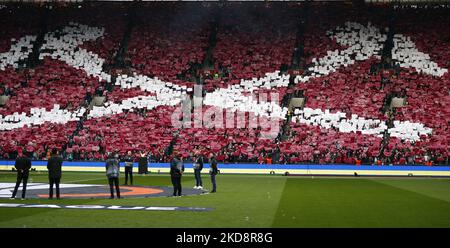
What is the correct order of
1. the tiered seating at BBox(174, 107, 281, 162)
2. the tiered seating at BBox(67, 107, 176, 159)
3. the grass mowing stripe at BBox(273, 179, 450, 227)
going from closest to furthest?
the grass mowing stripe at BBox(273, 179, 450, 227), the tiered seating at BBox(174, 107, 281, 162), the tiered seating at BBox(67, 107, 176, 159)

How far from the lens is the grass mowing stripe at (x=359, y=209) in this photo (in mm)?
17595

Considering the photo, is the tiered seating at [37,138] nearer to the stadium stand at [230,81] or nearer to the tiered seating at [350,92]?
the stadium stand at [230,81]

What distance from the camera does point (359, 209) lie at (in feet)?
69.9

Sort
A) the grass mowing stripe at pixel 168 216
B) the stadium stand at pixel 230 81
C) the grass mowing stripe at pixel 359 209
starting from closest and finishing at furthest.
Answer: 1. the grass mowing stripe at pixel 168 216
2. the grass mowing stripe at pixel 359 209
3. the stadium stand at pixel 230 81

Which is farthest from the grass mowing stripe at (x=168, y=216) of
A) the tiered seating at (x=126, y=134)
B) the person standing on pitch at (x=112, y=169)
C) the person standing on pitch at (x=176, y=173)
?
the tiered seating at (x=126, y=134)

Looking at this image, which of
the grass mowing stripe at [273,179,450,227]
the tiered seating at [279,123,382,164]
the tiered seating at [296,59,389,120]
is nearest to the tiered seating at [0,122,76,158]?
the tiered seating at [279,123,382,164]

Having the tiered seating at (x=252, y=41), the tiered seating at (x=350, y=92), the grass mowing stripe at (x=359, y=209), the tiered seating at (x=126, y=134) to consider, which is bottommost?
the grass mowing stripe at (x=359, y=209)

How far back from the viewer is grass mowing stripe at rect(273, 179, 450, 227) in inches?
693

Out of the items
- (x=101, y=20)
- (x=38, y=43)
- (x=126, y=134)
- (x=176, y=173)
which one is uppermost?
(x=101, y=20)

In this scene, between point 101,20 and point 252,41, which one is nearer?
point 252,41

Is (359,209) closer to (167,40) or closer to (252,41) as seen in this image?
(252,41)

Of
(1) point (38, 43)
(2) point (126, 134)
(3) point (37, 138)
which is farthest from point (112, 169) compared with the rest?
(1) point (38, 43)

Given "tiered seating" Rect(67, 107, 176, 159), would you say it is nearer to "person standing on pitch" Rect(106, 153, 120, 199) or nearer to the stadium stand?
the stadium stand
